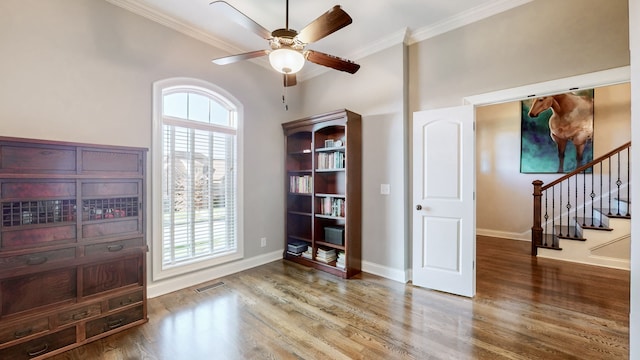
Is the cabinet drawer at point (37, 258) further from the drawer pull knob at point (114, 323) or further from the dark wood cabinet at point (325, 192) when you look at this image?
the dark wood cabinet at point (325, 192)

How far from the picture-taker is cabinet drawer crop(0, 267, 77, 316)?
5.69 feet

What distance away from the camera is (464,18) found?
2.80m

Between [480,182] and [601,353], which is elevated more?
[480,182]

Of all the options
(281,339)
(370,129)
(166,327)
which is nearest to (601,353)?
(281,339)

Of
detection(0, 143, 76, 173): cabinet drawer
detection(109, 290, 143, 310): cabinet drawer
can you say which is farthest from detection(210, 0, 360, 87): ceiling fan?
detection(109, 290, 143, 310): cabinet drawer

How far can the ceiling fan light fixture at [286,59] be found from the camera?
195cm

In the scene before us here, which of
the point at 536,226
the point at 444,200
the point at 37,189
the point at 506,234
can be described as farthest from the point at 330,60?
the point at 506,234

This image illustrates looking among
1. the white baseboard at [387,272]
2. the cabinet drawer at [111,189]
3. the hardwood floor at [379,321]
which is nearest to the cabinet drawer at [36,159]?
the cabinet drawer at [111,189]

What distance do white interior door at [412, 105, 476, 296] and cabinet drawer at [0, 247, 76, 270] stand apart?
10.7 feet

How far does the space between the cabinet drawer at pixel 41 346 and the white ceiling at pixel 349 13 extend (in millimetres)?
2953

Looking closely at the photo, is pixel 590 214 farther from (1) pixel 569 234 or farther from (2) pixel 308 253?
(2) pixel 308 253

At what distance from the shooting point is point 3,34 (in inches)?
79.3

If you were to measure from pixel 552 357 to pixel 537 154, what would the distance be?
462 cm

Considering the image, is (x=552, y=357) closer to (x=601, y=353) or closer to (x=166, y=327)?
(x=601, y=353)
